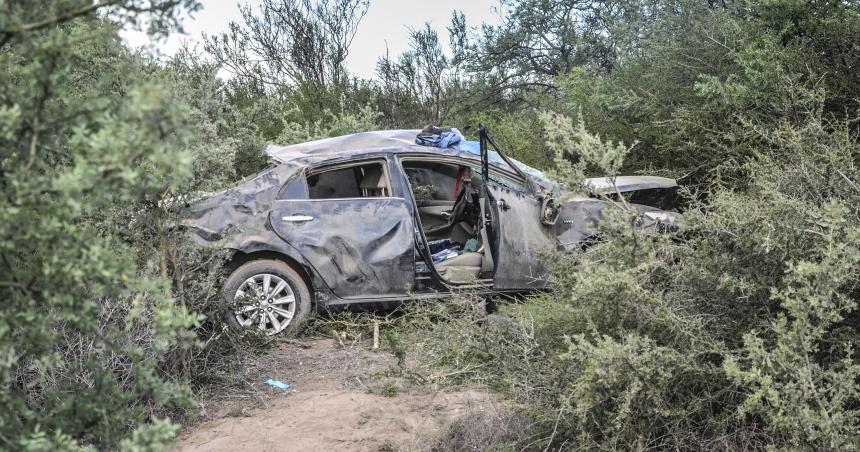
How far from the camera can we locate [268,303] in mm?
6844

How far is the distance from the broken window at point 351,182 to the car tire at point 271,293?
0.81 metres

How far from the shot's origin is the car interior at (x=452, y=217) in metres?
7.61

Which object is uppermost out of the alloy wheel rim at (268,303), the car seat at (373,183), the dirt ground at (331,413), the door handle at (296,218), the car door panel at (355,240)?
the car seat at (373,183)

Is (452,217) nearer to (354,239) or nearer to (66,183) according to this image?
(354,239)

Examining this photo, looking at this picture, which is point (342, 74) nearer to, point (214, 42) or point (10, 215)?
point (214, 42)

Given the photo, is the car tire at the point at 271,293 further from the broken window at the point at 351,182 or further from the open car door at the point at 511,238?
the open car door at the point at 511,238

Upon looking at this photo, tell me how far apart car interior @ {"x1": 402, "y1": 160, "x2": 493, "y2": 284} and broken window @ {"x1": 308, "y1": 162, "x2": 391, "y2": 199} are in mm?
294

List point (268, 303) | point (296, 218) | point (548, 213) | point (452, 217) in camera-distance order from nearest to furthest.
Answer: point (268, 303)
point (296, 218)
point (548, 213)
point (452, 217)

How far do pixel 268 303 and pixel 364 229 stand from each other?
3.35 ft

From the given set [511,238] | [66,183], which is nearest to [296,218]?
[511,238]

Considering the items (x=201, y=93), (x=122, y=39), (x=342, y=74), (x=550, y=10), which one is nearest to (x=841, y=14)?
(x=201, y=93)

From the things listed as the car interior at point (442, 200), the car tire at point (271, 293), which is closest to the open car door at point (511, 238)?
the car interior at point (442, 200)

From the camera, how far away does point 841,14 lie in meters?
9.03

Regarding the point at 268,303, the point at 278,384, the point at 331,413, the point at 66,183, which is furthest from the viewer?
the point at 268,303
